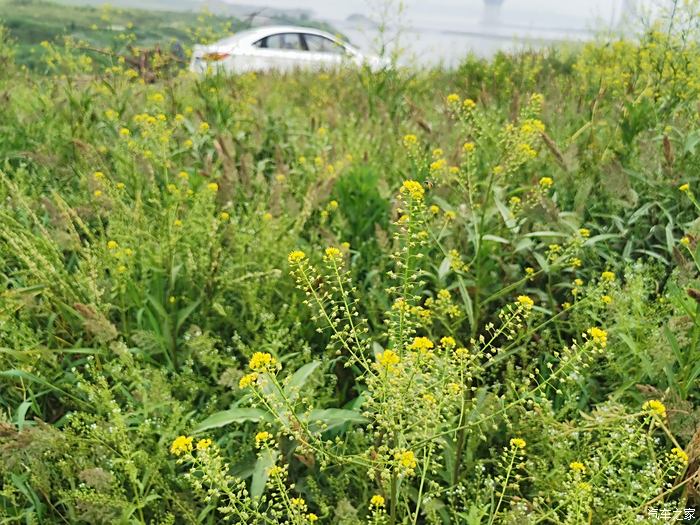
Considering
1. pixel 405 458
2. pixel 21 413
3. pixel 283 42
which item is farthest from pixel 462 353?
pixel 283 42

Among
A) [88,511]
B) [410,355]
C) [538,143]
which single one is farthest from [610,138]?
[88,511]

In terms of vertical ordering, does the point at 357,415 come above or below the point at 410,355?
below

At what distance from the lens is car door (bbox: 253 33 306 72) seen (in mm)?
12352

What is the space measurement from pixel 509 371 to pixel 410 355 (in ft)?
2.39

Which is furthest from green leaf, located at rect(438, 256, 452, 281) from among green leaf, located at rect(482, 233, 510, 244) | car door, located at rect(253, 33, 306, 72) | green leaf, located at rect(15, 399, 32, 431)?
car door, located at rect(253, 33, 306, 72)

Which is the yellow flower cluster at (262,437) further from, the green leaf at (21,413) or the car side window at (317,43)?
the car side window at (317,43)

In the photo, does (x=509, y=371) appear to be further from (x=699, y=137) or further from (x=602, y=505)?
(x=699, y=137)

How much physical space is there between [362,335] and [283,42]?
12.3m

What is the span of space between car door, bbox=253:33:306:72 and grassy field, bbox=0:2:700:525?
9642 mm

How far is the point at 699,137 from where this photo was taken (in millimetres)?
2438

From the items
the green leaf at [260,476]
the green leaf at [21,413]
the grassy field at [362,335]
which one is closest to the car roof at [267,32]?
the grassy field at [362,335]

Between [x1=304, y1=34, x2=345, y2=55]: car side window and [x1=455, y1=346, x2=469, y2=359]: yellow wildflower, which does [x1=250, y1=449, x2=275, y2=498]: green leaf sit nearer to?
[x1=455, y1=346, x2=469, y2=359]: yellow wildflower

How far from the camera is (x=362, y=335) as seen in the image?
1.97m

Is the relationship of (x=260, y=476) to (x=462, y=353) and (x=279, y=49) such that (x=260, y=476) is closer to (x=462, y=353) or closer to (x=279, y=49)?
(x=462, y=353)
